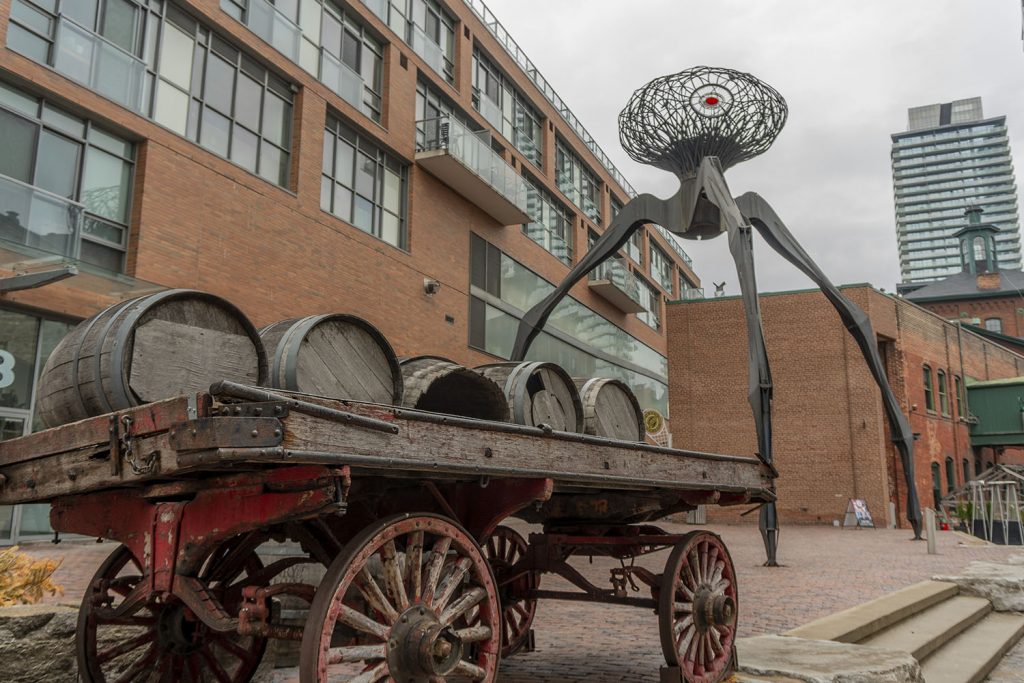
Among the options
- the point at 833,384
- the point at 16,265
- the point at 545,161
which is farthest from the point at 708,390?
the point at 16,265

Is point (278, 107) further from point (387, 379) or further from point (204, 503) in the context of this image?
point (204, 503)

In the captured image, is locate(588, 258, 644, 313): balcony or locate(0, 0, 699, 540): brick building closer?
locate(0, 0, 699, 540): brick building

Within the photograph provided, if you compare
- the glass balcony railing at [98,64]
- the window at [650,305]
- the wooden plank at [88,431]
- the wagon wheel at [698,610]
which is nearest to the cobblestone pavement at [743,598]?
the wagon wheel at [698,610]

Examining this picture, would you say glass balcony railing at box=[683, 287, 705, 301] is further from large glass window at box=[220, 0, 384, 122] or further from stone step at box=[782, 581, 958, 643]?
stone step at box=[782, 581, 958, 643]

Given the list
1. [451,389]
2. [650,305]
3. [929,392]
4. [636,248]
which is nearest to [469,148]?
[451,389]

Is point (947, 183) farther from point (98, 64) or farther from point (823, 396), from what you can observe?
point (98, 64)

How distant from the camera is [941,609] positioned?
898 centimetres

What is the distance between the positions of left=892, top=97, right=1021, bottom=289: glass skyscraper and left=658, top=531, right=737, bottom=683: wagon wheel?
7344 inches

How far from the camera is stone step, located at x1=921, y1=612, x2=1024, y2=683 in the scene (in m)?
6.39

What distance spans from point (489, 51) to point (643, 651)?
2249 cm

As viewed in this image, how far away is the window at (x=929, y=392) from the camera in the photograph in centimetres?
3275

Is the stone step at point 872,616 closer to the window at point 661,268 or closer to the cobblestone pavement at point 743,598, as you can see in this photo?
the cobblestone pavement at point 743,598

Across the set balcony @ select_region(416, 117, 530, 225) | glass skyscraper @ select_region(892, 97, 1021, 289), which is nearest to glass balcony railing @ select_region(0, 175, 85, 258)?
balcony @ select_region(416, 117, 530, 225)

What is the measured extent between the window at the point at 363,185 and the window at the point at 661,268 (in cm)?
2398
